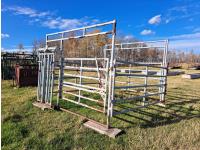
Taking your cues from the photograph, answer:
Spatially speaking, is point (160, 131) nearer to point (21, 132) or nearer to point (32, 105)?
point (21, 132)

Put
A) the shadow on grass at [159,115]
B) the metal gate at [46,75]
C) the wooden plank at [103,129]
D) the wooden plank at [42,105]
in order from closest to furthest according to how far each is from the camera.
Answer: the wooden plank at [103,129] < the shadow on grass at [159,115] < the wooden plank at [42,105] < the metal gate at [46,75]

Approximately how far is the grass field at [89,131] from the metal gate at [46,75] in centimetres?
47

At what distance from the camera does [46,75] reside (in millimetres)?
5453

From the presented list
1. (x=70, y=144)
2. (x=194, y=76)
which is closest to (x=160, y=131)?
(x=70, y=144)

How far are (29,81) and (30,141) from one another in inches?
246

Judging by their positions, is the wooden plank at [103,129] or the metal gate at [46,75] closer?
the wooden plank at [103,129]

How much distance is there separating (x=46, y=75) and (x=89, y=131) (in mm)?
2421

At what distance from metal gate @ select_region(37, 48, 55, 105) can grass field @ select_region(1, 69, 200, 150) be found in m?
0.47

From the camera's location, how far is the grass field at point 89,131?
10.3ft

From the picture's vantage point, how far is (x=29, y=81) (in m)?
8.95

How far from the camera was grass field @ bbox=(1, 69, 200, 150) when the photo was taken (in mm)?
3143

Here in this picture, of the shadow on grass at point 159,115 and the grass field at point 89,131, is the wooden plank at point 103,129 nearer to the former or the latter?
the grass field at point 89,131

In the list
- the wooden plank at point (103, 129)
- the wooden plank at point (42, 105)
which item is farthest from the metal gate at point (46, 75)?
the wooden plank at point (103, 129)

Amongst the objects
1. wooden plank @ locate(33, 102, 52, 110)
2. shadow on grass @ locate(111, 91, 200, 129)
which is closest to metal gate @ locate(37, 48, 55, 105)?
wooden plank @ locate(33, 102, 52, 110)
